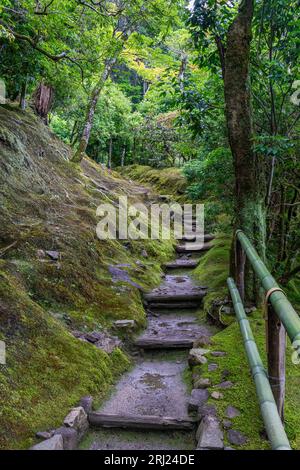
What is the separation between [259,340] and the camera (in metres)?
4.11

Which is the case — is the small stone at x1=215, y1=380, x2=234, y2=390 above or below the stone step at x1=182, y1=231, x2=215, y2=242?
below

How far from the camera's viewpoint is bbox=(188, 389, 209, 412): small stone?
3.40 m

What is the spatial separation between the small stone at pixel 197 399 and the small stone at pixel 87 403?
0.96m

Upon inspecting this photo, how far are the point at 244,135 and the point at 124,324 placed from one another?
3.10 metres

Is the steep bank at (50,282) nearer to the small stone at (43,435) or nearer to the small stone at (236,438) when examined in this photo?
the small stone at (43,435)

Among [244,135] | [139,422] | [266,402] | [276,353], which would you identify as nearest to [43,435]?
[139,422]

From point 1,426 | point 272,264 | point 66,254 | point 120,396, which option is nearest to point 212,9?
point 272,264

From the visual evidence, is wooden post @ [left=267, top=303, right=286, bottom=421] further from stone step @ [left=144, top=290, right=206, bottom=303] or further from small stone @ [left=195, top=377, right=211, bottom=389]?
stone step @ [left=144, top=290, right=206, bottom=303]

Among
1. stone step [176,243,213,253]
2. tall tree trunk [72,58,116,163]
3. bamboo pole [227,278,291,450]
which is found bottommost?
bamboo pole [227,278,291,450]

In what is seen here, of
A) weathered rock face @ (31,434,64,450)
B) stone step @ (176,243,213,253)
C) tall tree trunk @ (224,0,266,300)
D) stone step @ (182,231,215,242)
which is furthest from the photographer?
stone step @ (182,231,215,242)

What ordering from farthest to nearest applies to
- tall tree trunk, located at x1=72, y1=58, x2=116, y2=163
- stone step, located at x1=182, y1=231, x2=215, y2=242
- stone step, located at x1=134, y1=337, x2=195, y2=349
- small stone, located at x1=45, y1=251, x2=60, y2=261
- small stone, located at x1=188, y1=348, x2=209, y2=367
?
tall tree trunk, located at x1=72, y1=58, x2=116, y2=163 < stone step, located at x1=182, y1=231, x2=215, y2=242 < small stone, located at x1=45, y1=251, x2=60, y2=261 < stone step, located at x1=134, y1=337, x2=195, y2=349 < small stone, located at x1=188, y1=348, x2=209, y2=367

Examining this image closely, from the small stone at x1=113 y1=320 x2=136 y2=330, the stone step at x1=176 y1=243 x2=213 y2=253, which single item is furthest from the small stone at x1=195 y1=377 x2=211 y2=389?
the stone step at x1=176 y1=243 x2=213 y2=253

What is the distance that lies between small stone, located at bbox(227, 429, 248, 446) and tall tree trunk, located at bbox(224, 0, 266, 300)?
7.51ft

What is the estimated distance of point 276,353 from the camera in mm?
2570
